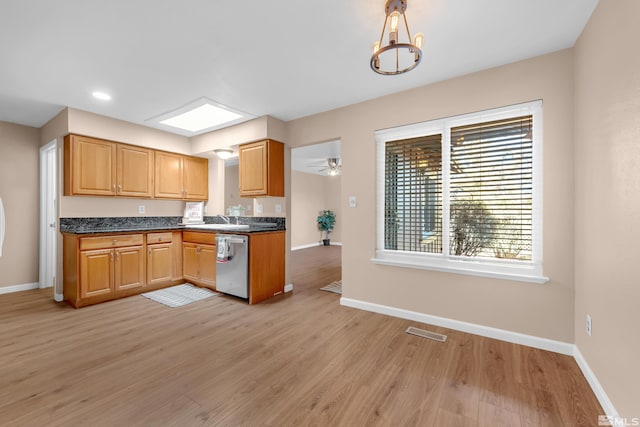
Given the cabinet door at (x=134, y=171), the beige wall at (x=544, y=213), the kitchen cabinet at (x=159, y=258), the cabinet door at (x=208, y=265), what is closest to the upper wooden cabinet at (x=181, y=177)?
the cabinet door at (x=134, y=171)

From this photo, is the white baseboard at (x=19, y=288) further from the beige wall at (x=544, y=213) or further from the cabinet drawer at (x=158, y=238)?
the beige wall at (x=544, y=213)

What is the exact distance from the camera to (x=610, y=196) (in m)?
1.61

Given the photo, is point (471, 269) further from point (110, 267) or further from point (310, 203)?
point (310, 203)

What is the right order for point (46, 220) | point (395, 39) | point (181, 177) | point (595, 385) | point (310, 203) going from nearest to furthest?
point (395, 39) → point (595, 385) → point (46, 220) → point (181, 177) → point (310, 203)

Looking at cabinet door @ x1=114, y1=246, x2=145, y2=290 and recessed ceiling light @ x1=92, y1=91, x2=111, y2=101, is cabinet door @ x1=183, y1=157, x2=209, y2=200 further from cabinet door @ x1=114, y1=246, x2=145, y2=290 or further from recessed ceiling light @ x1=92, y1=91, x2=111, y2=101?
recessed ceiling light @ x1=92, y1=91, x2=111, y2=101

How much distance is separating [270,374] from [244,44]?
2.53 metres

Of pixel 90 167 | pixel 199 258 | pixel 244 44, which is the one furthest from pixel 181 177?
pixel 244 44

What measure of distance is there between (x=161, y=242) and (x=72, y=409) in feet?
9.05

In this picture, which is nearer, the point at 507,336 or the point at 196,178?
the point at 507,336

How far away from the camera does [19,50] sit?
2.23m

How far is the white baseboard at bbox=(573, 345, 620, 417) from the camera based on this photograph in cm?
156

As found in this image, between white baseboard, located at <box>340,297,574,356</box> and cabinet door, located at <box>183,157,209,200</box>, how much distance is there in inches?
129

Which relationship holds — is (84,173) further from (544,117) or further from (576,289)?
(576,289)

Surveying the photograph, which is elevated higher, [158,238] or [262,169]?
[262,169]
